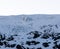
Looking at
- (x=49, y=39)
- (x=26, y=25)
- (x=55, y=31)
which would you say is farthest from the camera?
(x=26, y=25)

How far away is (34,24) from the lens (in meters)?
30.7

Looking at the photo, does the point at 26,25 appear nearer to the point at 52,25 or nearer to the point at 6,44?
the point at 52,25

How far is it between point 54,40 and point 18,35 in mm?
3585

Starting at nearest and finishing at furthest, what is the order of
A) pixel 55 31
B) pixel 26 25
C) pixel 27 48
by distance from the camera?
1. pixel 27 48
2. pixel 55 31
3. pixel 26 25

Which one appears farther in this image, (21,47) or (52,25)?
(52,25)

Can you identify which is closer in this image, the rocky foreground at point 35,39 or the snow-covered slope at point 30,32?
the rocky foreground at point 35,39

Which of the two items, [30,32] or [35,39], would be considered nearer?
[35,39]

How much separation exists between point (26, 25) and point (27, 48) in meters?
5.91

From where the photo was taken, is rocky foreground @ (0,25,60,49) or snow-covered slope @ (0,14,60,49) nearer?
rocky foreground @ (0,25,60,49)

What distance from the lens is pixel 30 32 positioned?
28375 millimetres

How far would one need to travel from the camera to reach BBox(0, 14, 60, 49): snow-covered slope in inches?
996

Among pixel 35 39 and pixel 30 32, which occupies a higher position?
pixel 30 32

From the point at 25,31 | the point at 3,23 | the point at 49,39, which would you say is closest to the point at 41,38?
the point at 49,39

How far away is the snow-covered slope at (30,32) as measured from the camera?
A: 2530cm
